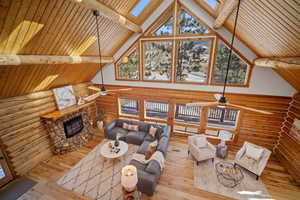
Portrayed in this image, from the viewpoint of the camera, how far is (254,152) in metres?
4.48

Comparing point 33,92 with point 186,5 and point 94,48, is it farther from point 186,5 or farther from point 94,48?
point 186,5

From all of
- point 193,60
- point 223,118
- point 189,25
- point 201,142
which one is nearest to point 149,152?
point 201,142

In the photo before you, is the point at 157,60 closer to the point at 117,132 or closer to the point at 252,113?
the point at 117,132

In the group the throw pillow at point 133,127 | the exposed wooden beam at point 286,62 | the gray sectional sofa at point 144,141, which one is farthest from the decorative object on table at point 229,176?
the throw pillow at point 133,127

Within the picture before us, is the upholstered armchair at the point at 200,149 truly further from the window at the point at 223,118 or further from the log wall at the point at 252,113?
→ the window at the point at 223,118

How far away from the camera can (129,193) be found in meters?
2.16

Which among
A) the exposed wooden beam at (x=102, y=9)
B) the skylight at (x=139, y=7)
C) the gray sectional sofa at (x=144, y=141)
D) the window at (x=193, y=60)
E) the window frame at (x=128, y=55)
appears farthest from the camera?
the window frame at (x=128, y=55)

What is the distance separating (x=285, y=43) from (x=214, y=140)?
4.44 metres

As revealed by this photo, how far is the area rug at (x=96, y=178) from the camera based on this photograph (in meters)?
3.87

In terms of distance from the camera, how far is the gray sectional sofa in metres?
3.63

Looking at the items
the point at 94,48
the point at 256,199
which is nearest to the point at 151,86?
the point at 94,48

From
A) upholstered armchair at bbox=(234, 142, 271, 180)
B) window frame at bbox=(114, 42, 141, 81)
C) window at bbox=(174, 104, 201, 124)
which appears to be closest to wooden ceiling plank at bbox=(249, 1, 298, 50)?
upholstered armchair at bbox=(234, 142, 271, 180)

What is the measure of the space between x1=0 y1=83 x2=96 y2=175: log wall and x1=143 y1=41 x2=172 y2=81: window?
442 centimetres

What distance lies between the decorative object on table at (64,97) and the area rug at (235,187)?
612 cm
